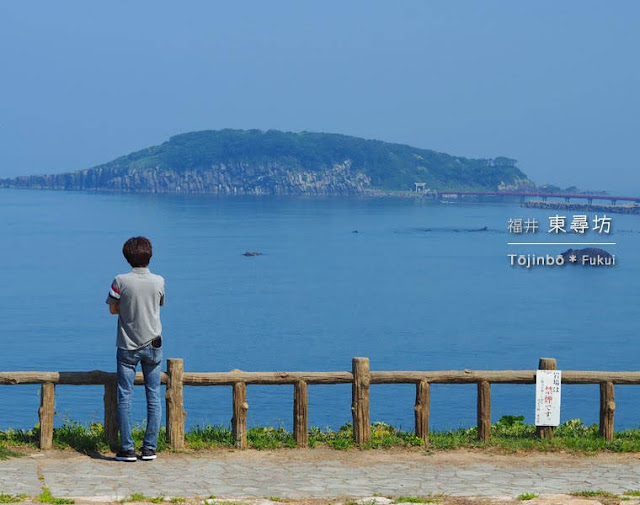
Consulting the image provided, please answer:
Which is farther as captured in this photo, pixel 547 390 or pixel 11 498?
pixel 547 390

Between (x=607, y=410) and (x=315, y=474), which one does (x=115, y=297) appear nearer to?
(x=315, y=474)

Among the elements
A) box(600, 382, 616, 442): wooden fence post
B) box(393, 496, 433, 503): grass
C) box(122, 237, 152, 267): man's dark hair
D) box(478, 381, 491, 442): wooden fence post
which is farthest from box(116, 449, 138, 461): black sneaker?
box(600, 382, 616, 442): wooden fence post

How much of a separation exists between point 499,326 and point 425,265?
41968mm

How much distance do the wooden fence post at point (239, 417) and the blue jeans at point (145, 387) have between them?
981 millimetres

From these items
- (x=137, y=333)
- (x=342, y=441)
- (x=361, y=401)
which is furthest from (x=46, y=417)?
(x=361, y=401)

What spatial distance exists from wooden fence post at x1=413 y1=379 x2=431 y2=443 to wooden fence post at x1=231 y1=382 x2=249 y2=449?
6.69 ft

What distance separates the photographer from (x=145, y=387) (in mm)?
10602

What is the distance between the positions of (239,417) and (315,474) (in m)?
1.47

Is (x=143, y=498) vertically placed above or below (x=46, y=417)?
below

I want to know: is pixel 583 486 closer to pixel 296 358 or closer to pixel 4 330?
pixel 296 358

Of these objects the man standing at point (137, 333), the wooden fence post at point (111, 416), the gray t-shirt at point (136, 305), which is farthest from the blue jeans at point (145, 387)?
the wooden fence post at point (111, 416)

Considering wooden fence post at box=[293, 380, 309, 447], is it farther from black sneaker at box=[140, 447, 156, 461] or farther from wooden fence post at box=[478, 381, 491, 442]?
wooden fence post at box=[478, 381, 491, 442]

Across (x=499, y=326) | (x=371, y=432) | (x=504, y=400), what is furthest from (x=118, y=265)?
(x=371, y=432)

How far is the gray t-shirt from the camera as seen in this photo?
34.2 feet
